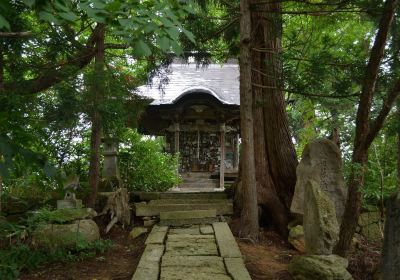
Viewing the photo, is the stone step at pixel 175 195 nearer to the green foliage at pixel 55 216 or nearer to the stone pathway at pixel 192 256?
the stone pathway at pixel 192 256

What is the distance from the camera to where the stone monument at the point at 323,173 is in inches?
263

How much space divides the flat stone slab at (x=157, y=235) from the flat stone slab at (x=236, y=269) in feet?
4.89

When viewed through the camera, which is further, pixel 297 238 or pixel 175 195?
pixel 175 195

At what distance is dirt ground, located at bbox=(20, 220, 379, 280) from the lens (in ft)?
15.8

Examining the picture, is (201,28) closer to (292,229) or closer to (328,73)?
(328,73)

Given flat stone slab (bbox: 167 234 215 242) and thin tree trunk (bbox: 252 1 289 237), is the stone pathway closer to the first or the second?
flat stone slab (bbox: 167 234 215 242)

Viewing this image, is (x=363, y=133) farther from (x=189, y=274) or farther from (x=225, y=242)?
(x=189, y=274)

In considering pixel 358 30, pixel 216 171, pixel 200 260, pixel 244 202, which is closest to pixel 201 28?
pixel 244 202

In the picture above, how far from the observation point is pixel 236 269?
4422mm

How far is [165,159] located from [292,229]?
5.08 m

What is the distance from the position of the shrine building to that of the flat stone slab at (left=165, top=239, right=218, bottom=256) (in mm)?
7402

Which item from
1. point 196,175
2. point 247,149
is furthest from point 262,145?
point 196,175

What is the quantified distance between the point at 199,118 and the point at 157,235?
334 inches

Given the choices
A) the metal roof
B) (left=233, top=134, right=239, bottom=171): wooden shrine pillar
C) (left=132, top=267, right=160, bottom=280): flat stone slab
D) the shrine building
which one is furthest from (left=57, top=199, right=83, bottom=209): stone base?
(left=233, top=134, right=239, bottom=171): wooden shrine pillar
